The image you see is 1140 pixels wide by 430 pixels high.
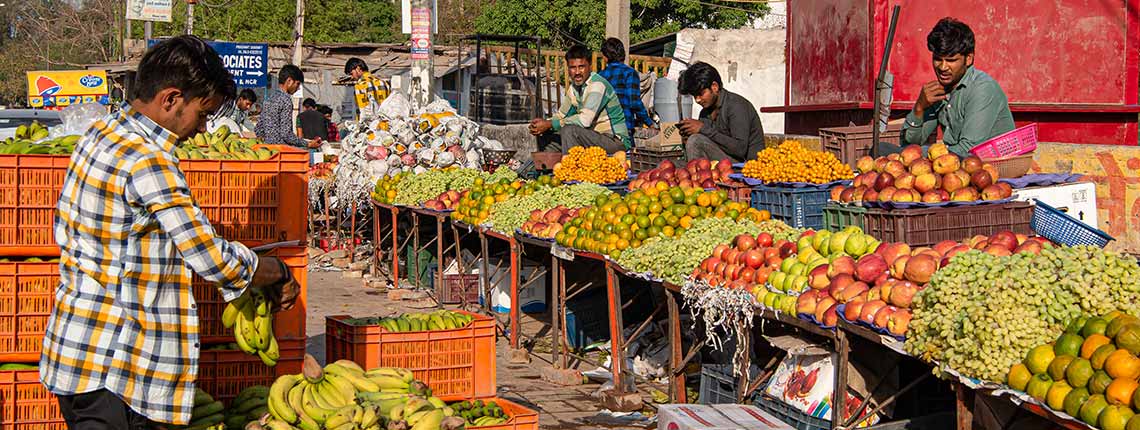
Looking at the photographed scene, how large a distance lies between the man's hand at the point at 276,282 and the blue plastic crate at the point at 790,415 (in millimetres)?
2505

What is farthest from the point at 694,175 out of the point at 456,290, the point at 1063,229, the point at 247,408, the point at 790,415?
the point at 247,408

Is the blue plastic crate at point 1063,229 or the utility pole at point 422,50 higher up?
the utility pole at point 422,50

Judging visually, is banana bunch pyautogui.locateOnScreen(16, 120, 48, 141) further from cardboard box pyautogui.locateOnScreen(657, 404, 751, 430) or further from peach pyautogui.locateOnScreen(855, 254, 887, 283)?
peach pyautogui.locateOnScreen(855, 254, 887, 283)

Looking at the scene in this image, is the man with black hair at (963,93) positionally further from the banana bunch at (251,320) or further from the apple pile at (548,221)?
the banana bunch at (251,320)

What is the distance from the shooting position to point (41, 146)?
4766 millimetres

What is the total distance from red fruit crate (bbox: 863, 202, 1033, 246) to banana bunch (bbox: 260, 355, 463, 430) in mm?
2650

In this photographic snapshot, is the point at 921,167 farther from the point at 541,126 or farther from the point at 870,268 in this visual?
the point at 541,126

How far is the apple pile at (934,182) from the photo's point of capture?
6160 mm

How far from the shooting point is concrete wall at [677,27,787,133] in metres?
26.5

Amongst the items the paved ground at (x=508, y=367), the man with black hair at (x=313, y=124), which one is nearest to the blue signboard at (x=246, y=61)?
the man with black hair at (x=313, y=124)

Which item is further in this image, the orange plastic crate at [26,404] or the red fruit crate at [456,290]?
the red fruit crate at [456,290]

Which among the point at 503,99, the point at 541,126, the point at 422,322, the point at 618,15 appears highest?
the point at 618,15

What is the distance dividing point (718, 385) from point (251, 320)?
121 inches

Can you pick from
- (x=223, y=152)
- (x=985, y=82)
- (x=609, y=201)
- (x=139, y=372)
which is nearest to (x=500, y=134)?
(x=609, y=201)
